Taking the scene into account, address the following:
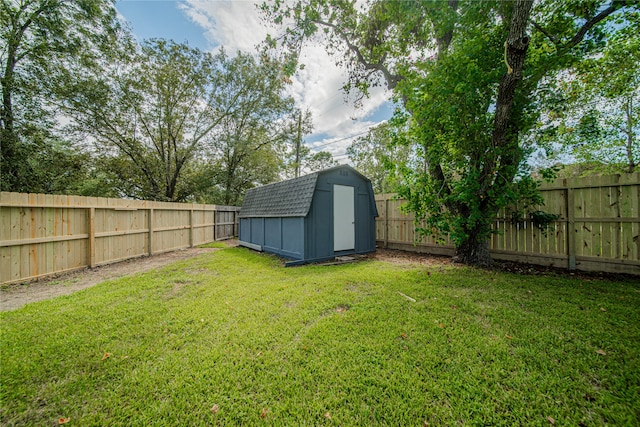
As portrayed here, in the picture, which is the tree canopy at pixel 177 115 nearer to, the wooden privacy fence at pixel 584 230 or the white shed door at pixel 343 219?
the white shed door at pixel 343 219

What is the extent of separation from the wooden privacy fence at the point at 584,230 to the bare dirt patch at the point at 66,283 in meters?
8.47

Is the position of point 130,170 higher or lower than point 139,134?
lower

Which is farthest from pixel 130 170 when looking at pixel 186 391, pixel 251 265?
pixel 186 391

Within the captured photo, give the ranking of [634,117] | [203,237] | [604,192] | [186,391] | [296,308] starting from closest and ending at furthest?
[186,391], [296,308], [604,192], [634,117], [203,237]

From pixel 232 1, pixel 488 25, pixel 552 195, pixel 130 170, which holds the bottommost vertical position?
pixel 552 195

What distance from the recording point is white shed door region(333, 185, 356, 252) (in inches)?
260

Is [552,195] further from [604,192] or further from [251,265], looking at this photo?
[251,265]

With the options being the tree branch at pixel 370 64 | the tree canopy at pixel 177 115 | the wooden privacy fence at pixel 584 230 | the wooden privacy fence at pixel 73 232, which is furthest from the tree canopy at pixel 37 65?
the wooden privacy fence at pixel 584 230

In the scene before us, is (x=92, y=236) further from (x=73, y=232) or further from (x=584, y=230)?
(x=584, y=230)

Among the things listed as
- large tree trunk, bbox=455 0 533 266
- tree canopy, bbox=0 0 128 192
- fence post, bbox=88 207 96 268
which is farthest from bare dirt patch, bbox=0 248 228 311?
large tree trunk, bbox=455 0 533 266

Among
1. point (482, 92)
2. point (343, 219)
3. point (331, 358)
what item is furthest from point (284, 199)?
point (482, 92)

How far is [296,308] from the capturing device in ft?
10.1

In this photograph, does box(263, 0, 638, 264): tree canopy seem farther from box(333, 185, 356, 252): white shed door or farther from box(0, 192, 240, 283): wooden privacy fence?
box(0, 192, 240, 283): wooden privacy fence

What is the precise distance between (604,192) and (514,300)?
3.25 meters
